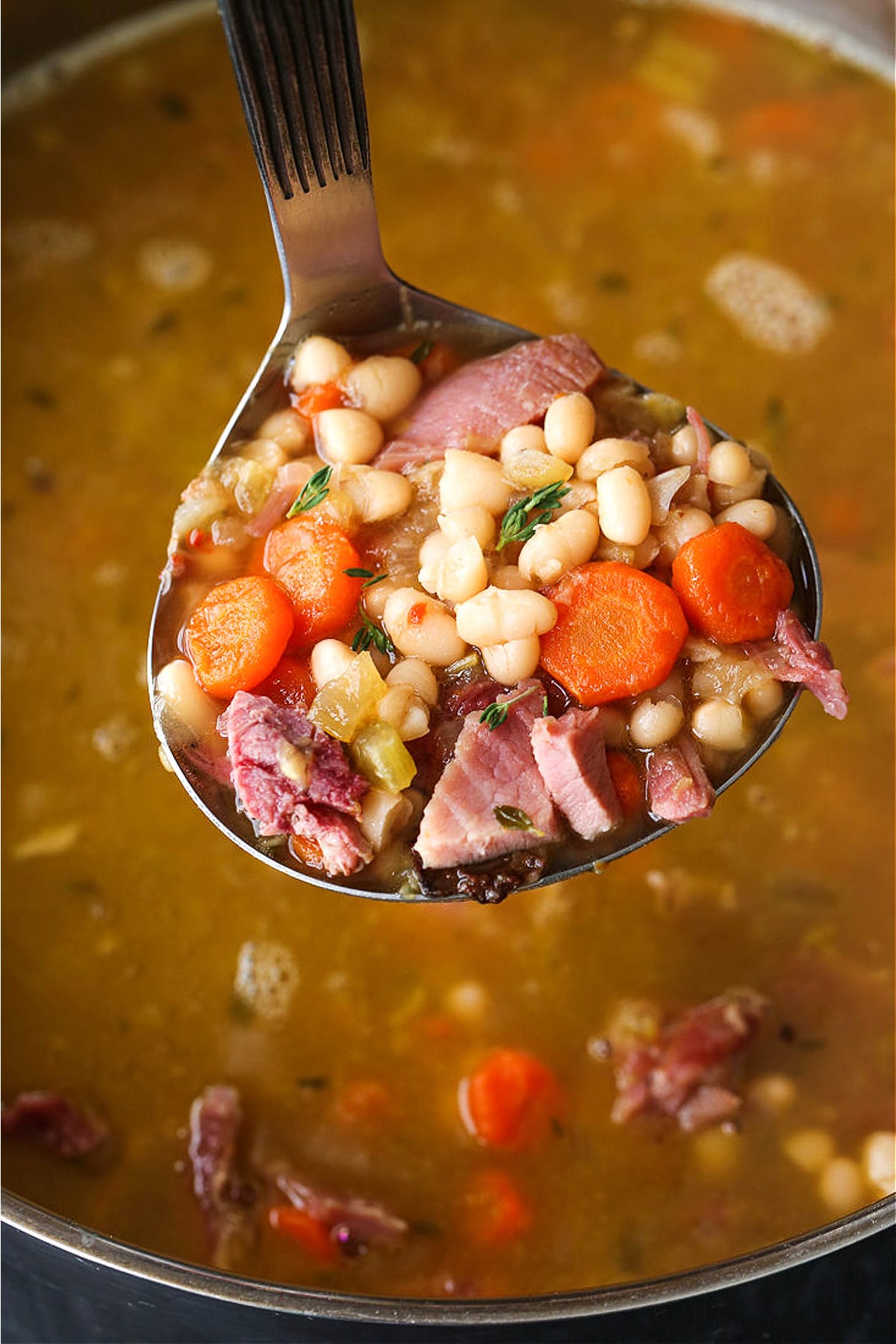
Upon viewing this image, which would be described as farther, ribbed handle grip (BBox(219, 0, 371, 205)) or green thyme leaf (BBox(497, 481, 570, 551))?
green thyme leaf (BBox(497, 481, 570, 551))

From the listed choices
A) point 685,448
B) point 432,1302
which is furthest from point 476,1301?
point 685,448

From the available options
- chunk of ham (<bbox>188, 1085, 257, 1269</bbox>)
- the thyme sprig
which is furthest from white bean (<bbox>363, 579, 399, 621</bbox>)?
chunk of ham (<bbox>188, 1085, 257, 1269</bbox>)

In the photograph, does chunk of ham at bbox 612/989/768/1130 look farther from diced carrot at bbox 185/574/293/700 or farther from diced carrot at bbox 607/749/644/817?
diced carrot at bbox 185/574/293/700

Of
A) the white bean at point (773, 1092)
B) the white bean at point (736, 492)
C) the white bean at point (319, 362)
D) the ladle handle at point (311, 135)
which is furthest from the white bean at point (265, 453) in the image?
the white bean at point (773, 1092)

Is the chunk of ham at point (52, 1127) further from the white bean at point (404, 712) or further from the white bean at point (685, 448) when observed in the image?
the white bean at point (685, 448)

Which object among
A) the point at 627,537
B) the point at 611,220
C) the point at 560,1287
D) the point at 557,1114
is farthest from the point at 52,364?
the point at 560,1287

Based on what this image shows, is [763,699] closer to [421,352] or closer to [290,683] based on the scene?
[290,683]

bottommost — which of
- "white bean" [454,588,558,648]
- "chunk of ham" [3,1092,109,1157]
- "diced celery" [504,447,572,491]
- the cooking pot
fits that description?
"chunk of ham" [3,1092,109,1157]

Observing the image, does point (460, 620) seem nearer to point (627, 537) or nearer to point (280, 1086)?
point (627, 537)
